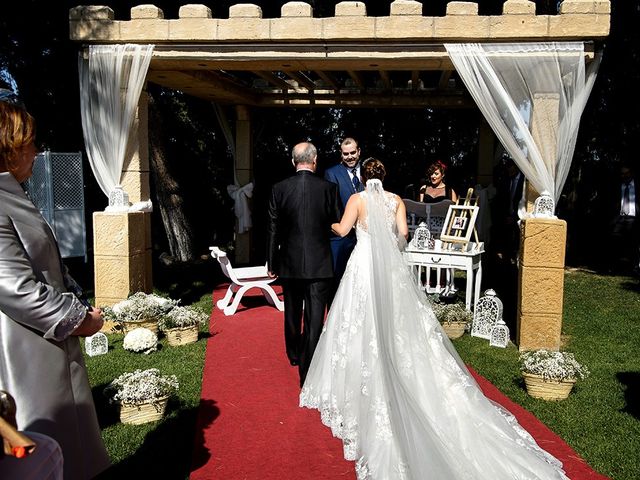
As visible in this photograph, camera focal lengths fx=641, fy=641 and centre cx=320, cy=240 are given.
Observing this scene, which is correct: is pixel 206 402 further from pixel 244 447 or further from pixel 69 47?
pixel 69 47

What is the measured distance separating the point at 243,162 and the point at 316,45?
18.7ft

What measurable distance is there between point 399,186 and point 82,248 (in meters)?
7.81

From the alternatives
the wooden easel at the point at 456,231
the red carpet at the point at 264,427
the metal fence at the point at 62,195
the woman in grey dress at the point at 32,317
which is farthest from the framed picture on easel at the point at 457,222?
the woman in grey dress at the point at 32,317

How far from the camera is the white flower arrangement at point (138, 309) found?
6.83 meters

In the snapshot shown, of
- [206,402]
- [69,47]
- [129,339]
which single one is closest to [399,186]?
[69,47]

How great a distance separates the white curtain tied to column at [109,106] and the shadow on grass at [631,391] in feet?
17.8

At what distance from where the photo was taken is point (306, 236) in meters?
5.08

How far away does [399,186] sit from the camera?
50.2 ft

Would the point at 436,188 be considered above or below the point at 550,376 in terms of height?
above

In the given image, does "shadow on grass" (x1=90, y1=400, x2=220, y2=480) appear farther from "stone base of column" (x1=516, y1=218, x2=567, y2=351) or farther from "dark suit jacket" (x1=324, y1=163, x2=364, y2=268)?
"stone base of column" (x1=516, y1=218, x2=567, y2=351)

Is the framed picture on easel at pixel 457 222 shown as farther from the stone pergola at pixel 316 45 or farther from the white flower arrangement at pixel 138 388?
the white flower arrangement at pixel 138 388

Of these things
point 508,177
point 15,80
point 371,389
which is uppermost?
point 15,80

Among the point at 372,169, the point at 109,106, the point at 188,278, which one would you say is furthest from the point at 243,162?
the point at 372,169

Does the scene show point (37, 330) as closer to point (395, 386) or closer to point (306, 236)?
point (395, 386)
